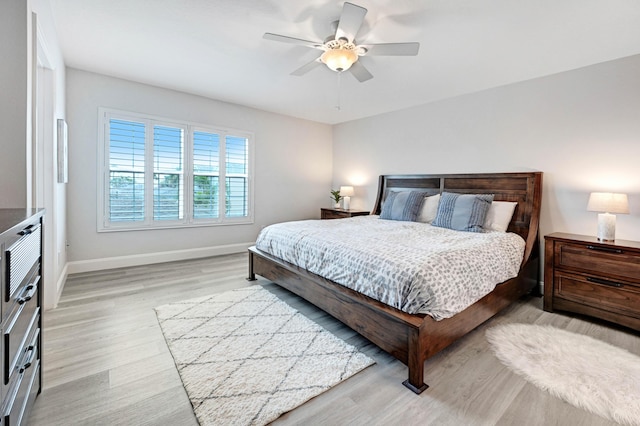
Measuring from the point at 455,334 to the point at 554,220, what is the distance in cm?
236

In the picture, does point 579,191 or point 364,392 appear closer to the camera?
point 364,392

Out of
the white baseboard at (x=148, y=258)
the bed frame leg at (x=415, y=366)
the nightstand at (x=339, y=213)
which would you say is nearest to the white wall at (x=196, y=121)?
the white baseboard at (x=148, y=258)

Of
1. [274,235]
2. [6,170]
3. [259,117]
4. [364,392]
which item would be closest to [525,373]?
[364,392]

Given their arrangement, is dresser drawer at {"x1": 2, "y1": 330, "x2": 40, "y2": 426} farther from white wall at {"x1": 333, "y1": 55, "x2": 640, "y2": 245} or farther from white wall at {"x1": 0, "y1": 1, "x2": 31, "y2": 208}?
white wall at {"x1": 333, "y1": 55, "x2": 640, "y2": 245}

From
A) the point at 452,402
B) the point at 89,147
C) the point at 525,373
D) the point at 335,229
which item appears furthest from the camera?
the point at 89,147

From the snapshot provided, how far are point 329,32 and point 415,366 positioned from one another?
2.70 meters

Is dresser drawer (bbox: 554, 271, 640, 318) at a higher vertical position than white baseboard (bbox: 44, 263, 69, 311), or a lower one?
higher

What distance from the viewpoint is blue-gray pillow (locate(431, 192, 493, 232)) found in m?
3.36

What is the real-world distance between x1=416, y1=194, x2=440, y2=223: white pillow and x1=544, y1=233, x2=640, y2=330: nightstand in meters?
1.32

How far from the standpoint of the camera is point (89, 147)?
382 cm

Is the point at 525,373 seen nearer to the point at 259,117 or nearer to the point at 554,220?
the point at 554,220

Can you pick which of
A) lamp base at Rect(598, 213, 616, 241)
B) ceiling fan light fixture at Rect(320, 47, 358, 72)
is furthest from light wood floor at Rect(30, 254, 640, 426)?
ceiling fan light fixture at Rect(320, 47, 358, 72)

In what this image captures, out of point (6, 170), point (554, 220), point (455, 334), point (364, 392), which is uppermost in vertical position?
point (6, 170)

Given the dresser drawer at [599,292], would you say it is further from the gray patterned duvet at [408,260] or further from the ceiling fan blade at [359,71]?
the ceiling fan blade at [359,71]
